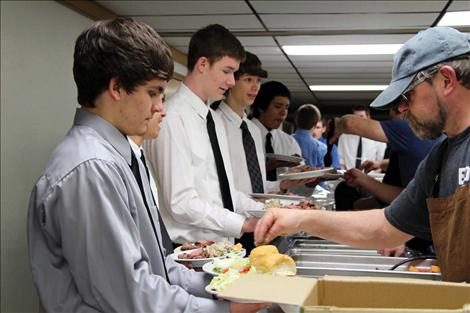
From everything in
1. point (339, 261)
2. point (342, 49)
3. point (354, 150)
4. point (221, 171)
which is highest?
point (342, 49)

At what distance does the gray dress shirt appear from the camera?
105 centimetres

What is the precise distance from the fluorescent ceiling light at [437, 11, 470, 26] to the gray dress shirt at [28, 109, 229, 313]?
2.93 metres

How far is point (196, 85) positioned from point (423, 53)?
4.08ft

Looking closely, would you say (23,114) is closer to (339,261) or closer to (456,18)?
(339,261)

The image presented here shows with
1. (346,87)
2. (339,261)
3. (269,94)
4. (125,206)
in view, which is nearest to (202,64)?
(339,261)

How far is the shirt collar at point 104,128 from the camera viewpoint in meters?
1.19

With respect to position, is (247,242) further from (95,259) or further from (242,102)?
(95,259)

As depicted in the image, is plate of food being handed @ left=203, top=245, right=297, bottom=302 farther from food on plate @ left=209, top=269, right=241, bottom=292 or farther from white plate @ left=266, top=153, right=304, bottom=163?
white plate @ left=266, top=153, right=304, bottom=163

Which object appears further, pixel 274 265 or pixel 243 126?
pixel 243 126

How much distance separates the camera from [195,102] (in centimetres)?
235

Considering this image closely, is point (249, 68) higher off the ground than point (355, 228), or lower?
higher

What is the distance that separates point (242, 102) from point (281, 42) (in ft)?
4.43

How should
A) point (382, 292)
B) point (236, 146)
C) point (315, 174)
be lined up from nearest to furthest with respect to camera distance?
point (382, 292), point (315, 174), point (236, 146)

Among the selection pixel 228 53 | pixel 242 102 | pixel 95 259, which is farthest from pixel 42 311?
pixel 242 102
